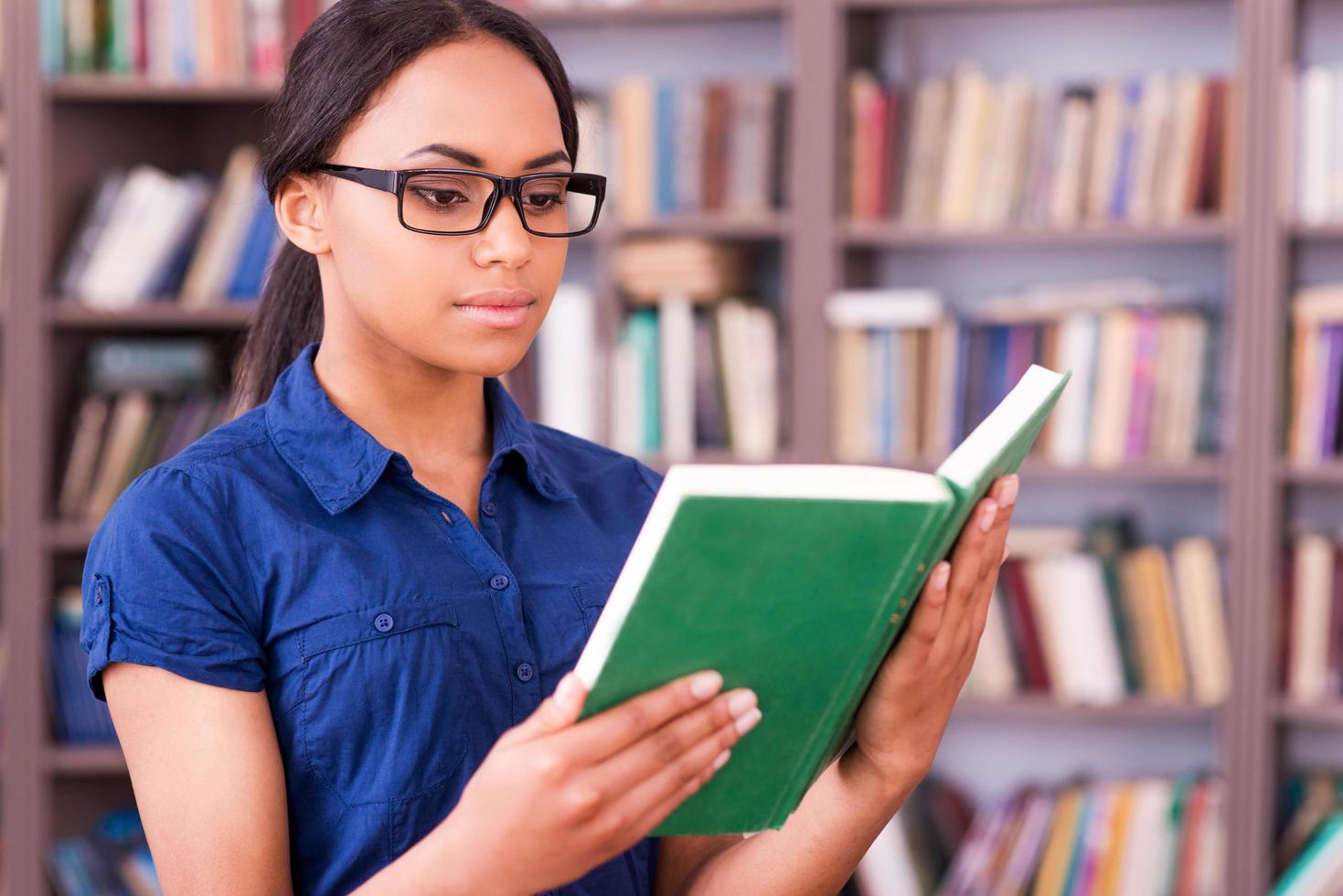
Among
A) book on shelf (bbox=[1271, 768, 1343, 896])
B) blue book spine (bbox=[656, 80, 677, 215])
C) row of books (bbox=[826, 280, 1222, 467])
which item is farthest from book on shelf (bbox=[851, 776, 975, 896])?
blue book spine (bbox=[656, 80, 677, 215])

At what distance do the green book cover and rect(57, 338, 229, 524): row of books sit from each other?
7.20 ft

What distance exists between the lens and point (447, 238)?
102cm

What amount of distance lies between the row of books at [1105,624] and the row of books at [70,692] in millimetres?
1650

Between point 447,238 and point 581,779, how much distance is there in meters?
0.39

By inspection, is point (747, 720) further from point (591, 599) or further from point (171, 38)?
point (171, 38)

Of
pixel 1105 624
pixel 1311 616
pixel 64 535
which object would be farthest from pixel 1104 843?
pixel 64 535

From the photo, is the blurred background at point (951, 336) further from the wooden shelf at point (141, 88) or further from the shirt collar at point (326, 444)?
the shirt collar at point (326, 444)

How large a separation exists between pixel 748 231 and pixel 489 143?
1804mm

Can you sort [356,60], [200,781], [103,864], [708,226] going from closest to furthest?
[200,781]
[356,60]
[708,226]
[103,864]

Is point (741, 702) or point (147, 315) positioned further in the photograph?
point (147, 315)

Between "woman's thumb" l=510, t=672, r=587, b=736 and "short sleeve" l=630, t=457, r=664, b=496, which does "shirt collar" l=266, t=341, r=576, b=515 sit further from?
"woman's thumb" l=510, t=672, r=587, b=736

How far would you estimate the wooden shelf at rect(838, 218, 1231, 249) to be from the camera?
Result: 264 cm

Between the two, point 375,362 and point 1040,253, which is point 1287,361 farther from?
point 375,362

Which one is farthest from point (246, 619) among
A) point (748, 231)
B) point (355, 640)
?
point (748, 231)
